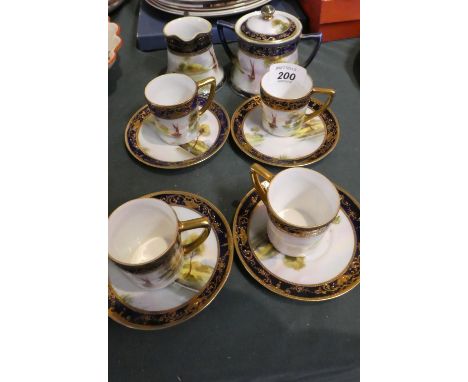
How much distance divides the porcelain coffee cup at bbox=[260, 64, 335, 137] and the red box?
0.25m

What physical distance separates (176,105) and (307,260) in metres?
0.34

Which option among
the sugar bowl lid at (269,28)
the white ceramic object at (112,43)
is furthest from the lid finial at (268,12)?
the white ceramic object at (112,43)

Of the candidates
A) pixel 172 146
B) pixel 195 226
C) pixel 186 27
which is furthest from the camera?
pixel 186 27

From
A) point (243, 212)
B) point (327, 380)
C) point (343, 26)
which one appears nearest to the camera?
point (327, 380)

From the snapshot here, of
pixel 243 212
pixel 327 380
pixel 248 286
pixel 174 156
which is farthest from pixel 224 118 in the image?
pixel 327 380

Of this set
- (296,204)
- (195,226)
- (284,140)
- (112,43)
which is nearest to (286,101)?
(284,140)

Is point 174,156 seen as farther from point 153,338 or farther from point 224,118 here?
point 153,338

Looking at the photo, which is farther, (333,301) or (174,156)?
(174,156)

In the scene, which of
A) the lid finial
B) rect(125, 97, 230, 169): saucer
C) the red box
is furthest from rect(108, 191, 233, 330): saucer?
the red box

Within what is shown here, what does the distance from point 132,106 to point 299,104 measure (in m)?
0.37

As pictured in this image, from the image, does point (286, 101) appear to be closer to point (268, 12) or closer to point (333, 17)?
point (268, 12)

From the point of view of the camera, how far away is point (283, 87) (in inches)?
26.4

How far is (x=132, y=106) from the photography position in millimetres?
736

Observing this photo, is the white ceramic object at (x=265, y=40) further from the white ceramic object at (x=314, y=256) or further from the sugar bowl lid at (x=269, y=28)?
the white ceramic object at (x=314, y=256)
